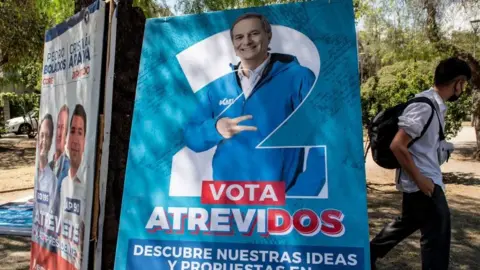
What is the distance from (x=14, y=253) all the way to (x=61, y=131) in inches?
107

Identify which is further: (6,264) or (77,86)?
(6,264)

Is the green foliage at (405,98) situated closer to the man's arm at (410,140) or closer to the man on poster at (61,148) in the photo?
the man's arm at (410,140)

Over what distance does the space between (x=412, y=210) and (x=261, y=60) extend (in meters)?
1.60

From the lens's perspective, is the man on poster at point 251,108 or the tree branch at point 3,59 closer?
the man on poster at point 251,108

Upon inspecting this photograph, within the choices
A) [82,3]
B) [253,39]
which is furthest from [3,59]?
[253,39]

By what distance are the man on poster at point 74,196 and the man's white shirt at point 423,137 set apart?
1.97 m

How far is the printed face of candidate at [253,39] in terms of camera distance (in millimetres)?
2332

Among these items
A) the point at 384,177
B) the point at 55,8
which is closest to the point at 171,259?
the point at 55,8

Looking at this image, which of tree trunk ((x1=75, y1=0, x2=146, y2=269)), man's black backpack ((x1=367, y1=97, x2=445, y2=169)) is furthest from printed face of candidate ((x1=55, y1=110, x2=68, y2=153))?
man's black backpack ((x1=367, y1=97, x2=445, y2=169))

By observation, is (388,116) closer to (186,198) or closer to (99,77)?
(186,198)

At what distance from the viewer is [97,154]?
2.68 metres

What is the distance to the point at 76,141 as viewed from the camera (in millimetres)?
2852

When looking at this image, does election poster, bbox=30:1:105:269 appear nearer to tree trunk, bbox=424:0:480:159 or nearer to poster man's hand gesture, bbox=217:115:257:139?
poster man's hand gesture, bbox=217:115:257:139

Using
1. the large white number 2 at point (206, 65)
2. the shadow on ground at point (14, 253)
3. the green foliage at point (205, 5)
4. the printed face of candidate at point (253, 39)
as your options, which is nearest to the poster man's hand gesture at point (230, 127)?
the large white number 2 at point (206, 65)
